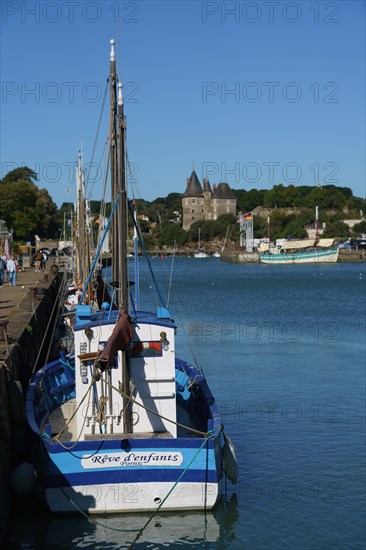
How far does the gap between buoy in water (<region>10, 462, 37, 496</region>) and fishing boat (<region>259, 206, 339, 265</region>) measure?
138963 millimetres

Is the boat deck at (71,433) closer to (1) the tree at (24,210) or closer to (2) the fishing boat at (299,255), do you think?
(1) the tree at (24,210)

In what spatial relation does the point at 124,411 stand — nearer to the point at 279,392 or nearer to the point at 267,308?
the point at 279,392

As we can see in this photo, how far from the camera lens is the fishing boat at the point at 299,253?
502 ft

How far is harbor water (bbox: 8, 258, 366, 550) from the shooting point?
14.6m

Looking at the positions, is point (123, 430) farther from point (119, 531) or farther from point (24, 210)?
point (24, 210)

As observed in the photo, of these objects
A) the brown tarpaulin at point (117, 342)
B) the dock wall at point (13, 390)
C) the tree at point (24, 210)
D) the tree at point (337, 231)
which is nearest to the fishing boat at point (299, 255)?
the tree at point (337, 231)

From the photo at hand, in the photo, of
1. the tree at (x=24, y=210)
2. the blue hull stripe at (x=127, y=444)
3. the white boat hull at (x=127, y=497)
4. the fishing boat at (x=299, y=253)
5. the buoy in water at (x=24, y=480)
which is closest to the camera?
the blue hull stripe at (x=127, y=444)

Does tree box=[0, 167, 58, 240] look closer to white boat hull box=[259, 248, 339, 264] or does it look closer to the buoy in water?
white boat hull box=[259, 248, 339, 264]

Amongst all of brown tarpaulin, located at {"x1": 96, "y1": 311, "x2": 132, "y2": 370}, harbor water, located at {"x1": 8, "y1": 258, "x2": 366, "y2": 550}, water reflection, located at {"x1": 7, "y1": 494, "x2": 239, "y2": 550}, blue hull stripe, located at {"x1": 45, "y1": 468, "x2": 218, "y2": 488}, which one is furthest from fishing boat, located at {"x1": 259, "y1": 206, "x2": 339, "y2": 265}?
blue hull stripe, located at {"x1": 45, "y1": 468, "x2": 218, "y2": 488}

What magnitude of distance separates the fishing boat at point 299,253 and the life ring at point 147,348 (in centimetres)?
13834

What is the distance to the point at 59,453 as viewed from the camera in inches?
570

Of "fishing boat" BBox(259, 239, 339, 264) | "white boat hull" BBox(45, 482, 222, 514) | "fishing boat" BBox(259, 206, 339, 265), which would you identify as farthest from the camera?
"fishing boat" BBox(259, 206, 339, 265)

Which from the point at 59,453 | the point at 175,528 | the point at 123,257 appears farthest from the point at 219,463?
the point at 123,257

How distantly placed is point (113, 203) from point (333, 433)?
942 cm
